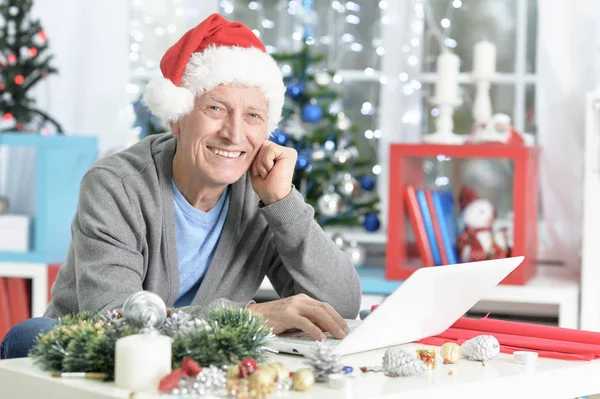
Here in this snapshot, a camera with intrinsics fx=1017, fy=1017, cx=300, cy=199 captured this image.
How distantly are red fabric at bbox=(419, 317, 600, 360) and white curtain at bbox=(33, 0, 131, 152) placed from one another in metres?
2.44

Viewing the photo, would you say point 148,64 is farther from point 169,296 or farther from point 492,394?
point 492,394

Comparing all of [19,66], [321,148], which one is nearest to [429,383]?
[321,148]

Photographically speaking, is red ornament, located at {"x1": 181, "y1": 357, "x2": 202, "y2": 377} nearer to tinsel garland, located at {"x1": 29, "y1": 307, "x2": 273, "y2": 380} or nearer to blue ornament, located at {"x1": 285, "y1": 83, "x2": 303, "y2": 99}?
tinsel garland, located at {"x1": 29, "y1": 307, "x2": 273, "y2": 380}

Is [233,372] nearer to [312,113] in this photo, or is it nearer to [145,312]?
[145,312]

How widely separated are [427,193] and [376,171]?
50 cm

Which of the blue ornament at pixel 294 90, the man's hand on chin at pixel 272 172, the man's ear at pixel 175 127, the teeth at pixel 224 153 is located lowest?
the man's hand on chin at pixel 272 172

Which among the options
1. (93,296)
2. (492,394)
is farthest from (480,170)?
(492,394)

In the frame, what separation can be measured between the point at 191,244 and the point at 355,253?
148 cm

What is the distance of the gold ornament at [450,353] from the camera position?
141 centimetres

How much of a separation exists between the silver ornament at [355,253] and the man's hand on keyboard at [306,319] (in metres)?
1.81

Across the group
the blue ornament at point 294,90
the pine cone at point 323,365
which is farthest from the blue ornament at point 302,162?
the pine cone at point 323,365

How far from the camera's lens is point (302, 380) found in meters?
1.17

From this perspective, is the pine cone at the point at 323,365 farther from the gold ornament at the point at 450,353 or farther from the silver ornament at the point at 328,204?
the silver ornament at the point at 328,204

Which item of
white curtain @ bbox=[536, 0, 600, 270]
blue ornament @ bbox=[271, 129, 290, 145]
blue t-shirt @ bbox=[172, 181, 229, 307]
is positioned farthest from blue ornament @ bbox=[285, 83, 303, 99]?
blue t-shirt @ bbox=[172, 181, 229, 307]
